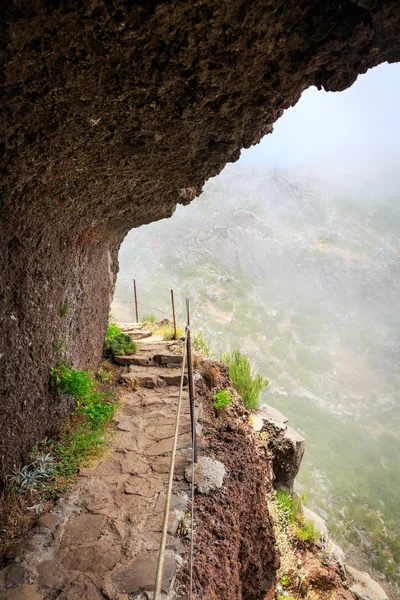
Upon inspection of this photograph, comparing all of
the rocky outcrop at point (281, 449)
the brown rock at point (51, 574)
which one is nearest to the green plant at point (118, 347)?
the rocky outcrop at point (281, 449)

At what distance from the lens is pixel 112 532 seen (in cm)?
318

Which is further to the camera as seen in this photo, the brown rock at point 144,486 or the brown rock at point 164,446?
the brown rock at point 164,446

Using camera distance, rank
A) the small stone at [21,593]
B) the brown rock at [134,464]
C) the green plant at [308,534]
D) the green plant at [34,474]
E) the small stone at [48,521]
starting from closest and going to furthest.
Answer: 1. the small stone at [21,593]
2. the small stone at [48,521]
3. the green plant at [34,474]
4. the brown rock at [134,464]
5. the green plant at [308,534]

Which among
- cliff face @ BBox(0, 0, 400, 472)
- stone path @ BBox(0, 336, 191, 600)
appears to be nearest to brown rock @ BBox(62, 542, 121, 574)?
stone path @ BBox(0, 336, 191, 600)

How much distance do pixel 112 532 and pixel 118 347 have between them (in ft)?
16.3

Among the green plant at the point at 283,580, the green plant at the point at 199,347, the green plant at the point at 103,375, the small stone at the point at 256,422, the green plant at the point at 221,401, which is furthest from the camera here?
the green plant at the point at 199,347

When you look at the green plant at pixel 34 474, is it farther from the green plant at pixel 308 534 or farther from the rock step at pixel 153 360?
the green plant at pixel 308 534

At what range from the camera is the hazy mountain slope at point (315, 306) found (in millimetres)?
26344

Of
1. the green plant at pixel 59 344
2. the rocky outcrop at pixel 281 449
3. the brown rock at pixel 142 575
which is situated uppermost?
the green plant at pixel 59 344

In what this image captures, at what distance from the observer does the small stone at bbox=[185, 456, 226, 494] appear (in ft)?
12.9

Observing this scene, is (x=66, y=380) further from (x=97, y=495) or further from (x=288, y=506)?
(x=288, y=506)

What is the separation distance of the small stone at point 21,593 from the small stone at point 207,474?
179 cm

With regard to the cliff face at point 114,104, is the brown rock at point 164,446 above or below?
below

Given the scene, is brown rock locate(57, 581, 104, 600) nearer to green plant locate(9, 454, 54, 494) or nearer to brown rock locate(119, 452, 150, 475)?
green plant locate(9, 454, 54, 494)
